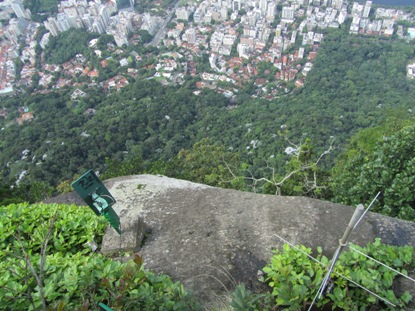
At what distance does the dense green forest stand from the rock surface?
10070 mm

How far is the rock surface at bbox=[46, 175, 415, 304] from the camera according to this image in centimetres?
314

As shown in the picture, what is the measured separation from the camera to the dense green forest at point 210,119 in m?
20.8

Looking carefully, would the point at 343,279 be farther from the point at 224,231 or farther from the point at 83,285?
the point at 83,285

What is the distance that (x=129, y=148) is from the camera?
2359cm

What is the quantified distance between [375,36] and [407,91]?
13530 millimetres

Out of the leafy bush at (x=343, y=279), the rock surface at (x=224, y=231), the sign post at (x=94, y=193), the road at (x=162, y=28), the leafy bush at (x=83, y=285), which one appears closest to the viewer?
the leafy bush at (x=83, y=285)

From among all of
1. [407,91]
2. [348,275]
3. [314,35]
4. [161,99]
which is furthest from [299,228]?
[314,35]

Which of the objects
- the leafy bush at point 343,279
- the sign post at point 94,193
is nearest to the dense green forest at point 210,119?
the leafy bush at point 343,279

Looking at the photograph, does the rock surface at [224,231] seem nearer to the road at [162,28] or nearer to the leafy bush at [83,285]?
the leafy bush at [83,285]

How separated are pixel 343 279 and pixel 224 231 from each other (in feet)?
5.12

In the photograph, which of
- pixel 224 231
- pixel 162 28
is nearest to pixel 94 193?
pixel 224 231

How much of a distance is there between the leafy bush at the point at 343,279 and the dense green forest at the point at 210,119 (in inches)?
435

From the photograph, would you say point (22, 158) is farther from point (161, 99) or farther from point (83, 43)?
point (83, 43)

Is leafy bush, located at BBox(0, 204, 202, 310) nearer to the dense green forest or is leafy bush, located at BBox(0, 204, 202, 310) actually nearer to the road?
the dense green forest
